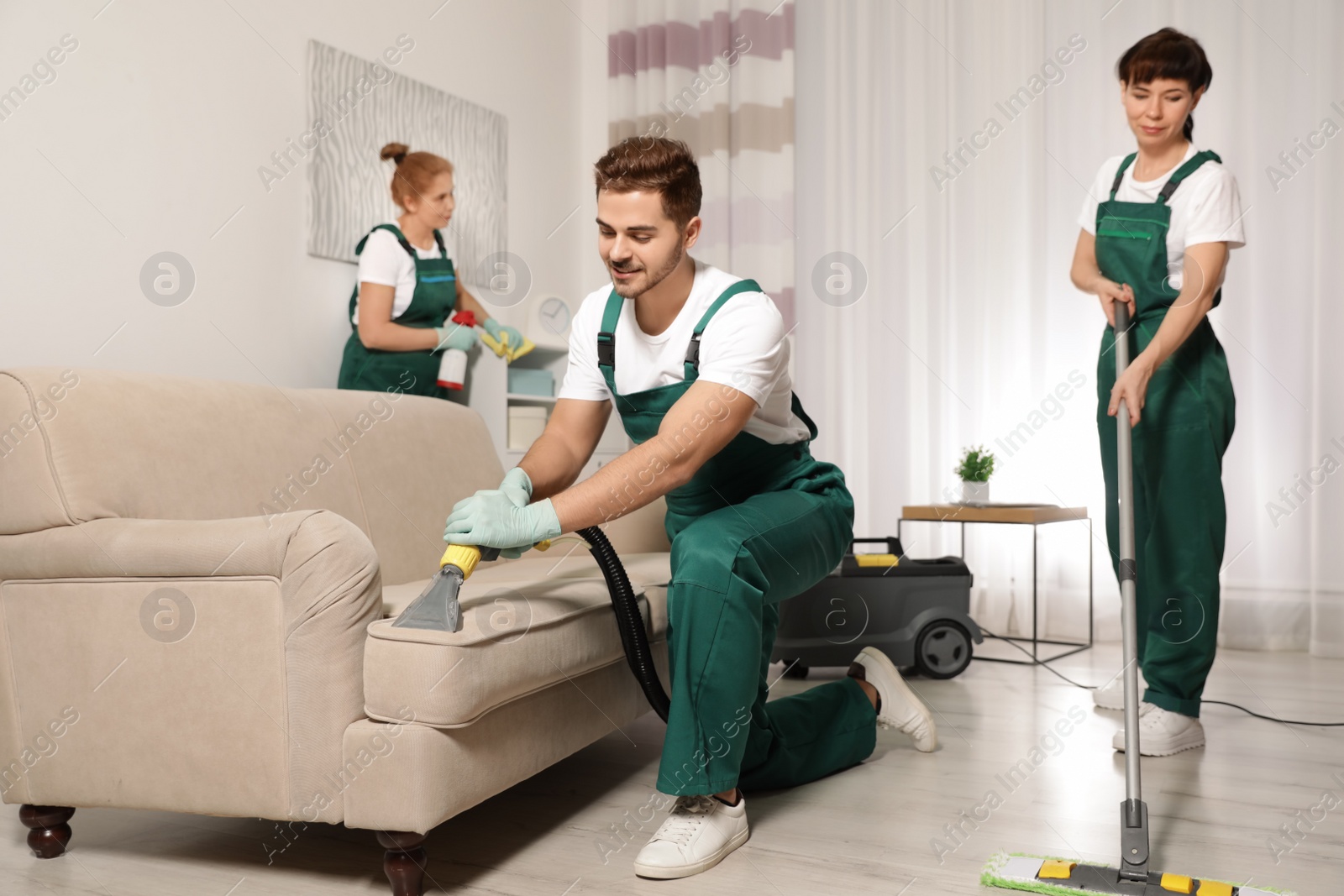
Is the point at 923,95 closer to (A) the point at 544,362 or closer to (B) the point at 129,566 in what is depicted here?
(A) the point at 544,362

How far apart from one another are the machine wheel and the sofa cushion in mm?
1298

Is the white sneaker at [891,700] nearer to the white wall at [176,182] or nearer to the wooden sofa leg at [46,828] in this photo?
the wooden sofa leg at [46,828]

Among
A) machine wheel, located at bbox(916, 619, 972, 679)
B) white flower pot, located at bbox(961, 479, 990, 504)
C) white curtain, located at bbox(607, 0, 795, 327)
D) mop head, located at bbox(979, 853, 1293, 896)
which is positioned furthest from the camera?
white curtain, located at bbox(607, 0, 795, 327)

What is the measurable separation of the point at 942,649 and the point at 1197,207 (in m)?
1.38

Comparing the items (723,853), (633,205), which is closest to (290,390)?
(633,205)

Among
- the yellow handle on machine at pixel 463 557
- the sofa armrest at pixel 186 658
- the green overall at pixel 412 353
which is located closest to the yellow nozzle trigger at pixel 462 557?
the yellow handle on machine at pixel 463 557

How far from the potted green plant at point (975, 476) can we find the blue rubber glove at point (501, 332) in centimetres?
151

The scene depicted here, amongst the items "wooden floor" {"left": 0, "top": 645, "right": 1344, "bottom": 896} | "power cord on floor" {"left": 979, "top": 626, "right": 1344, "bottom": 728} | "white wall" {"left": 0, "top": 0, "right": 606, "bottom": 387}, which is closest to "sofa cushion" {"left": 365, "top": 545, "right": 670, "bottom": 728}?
"wooden floor" {"left": 0, "top": 645, "right": 1344, "bottom": 896}

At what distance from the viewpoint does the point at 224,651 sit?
150 centimetres

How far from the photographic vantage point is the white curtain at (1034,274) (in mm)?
3426

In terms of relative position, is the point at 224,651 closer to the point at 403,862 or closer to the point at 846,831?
the point at 403,862

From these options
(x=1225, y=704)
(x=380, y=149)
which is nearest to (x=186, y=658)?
(x=380, y=149)

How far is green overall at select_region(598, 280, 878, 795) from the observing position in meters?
1.55

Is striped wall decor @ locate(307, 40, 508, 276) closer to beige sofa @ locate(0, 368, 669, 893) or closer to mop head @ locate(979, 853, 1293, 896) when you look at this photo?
beige sofa @ locate(0, 368, 669, 893)
